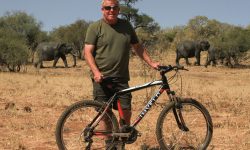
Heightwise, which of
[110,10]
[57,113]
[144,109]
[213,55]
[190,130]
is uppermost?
[110,10]

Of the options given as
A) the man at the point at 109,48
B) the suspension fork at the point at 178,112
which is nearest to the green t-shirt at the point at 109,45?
the man at the point at 109,48

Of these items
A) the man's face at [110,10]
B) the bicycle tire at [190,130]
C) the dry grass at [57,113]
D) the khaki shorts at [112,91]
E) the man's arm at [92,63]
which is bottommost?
the dry grass at [57,113]

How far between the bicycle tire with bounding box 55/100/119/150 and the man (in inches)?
8.6

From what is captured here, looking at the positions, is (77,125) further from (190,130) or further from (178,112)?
(190,130)

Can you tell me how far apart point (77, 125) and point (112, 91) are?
0.55m

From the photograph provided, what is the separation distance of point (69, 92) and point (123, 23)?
770 centimetres

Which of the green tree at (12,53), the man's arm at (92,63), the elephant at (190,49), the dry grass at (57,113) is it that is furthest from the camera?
the elephant at (190,49)

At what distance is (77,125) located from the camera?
530 cm

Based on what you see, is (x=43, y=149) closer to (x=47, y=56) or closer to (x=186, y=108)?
(x=186, y=108)

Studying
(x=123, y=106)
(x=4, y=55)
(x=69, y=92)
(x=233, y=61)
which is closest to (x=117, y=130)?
(x=123, y=106)

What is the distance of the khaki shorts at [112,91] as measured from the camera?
539 centimetres

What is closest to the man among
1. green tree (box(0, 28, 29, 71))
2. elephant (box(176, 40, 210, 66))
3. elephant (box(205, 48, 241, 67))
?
green tree (box(0, 28, 29, 71))

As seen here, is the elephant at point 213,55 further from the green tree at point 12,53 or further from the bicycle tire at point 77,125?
the bicycle tire at point 77,125

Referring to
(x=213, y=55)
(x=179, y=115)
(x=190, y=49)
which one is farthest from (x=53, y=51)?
(x=179, y=115)
